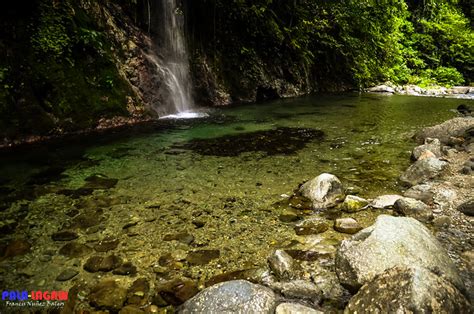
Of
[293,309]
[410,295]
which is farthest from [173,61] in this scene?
[410,295]

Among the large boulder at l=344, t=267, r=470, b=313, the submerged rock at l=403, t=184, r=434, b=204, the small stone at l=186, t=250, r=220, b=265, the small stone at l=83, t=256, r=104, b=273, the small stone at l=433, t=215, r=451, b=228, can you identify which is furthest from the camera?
the submerged rock at l=403, t=184, r=434, b=204

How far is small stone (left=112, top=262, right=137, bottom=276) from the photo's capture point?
282 centimetres

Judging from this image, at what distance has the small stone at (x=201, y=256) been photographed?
3.01 m

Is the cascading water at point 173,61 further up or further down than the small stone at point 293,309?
further up

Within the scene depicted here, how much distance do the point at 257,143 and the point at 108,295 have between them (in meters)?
5.40

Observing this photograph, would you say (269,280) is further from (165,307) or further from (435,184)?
(435,184)

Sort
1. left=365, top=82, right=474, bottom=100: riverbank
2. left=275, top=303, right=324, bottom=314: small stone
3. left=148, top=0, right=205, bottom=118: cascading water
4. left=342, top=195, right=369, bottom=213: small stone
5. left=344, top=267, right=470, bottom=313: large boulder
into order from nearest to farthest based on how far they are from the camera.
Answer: left=344, top=267, right=470, bottom=313: large boulder, left=275, top=303, right=324, bottom=314: small stone, left=342, top=195, right=369, bottom=213: small stone, left=148, top=0, right=205, bottom=118: cascading water, left=365, top=82, right=474, bottom=100: riverbank

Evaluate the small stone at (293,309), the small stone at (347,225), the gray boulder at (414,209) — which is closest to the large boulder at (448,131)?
the gray boulder at (414,209)

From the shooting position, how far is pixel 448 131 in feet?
23.6

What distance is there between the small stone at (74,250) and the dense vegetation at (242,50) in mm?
5068

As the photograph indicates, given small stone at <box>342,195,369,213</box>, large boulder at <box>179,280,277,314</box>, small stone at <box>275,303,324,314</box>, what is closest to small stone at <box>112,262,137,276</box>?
large boulder at <box>179,280,277,314</box>

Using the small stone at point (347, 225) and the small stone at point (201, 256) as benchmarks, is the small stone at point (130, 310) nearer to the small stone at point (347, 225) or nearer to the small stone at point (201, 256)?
the small stone at point (201, 256)

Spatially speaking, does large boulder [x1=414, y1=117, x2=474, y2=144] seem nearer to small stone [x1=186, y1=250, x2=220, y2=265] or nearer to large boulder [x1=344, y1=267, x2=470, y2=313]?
large boulder [x1=344, y1=267, x2=470, y2=313]

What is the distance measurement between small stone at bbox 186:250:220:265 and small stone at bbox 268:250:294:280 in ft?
1.85
